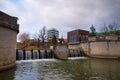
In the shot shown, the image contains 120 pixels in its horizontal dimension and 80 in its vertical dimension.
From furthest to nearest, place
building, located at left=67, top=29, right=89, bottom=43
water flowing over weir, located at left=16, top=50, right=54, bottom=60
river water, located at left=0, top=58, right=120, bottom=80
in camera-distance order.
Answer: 1. building, located at left=67, top=29, right=89, bottom=43
2. water flowing over weir, located at left=16, top=50, right=54, bottom=60
3. river water, located at left=0, top=58, right=120, bottom=80

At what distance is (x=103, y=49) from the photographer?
3616cm

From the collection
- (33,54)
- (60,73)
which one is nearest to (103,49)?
(33,54)

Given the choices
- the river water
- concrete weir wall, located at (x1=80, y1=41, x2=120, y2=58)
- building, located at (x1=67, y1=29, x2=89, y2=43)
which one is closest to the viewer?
the river water

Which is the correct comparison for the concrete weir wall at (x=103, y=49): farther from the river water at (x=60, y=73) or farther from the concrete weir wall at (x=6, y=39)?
the concrete weir wall at (x=6, y=39)

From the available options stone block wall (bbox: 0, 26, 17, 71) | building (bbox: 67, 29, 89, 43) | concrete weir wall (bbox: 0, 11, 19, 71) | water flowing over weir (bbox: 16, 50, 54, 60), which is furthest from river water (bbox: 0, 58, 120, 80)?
building (bbox: 67, 29, 89, 43)

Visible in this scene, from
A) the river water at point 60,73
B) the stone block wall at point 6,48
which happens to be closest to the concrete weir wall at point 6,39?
the stone block wall at point 6,48

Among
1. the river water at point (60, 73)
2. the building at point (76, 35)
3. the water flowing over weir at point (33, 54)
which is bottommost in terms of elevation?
the river water at point (60, 73)

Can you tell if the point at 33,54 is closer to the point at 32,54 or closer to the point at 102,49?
the point at 32,54

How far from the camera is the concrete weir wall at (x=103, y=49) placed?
34.3 m

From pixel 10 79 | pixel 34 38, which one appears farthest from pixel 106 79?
pixel 34 38

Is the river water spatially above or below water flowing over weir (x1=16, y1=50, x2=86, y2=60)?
below

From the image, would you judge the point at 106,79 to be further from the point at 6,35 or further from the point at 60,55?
the point at 60,55

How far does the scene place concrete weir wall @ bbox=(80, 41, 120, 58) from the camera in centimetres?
3431

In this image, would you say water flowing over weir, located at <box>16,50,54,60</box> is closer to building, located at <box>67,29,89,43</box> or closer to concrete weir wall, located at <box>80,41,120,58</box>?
concrete weir wall, located at <box>80,41,120,58</box>
